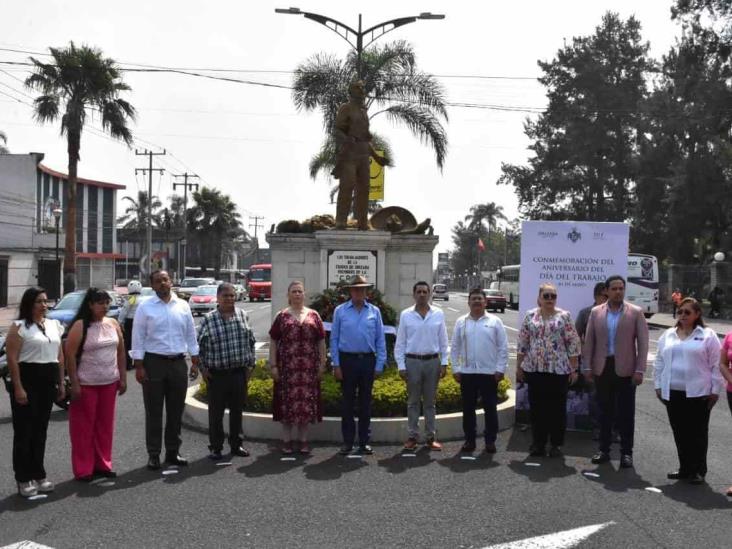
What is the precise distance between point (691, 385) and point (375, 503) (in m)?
2.79

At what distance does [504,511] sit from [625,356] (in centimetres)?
223

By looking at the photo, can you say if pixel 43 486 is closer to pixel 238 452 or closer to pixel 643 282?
pixel 238 452

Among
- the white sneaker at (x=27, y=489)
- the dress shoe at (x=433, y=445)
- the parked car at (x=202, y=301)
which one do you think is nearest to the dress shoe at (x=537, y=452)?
the dress shoe at (x=433, y=445)

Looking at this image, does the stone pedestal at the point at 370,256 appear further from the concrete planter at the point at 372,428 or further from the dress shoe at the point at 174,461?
A: the dress shoe at the point at 174,461

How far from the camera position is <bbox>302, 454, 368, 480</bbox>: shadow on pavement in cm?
685

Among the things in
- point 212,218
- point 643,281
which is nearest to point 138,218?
point 212,218

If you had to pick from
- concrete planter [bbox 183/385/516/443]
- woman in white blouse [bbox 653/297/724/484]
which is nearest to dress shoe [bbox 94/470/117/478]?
concrete planter [bbox 183/385/516/443]

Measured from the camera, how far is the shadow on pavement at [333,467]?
270 inches

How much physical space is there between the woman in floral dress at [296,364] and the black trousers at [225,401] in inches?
13.2

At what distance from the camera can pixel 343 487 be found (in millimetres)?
6492

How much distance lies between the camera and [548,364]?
7625 millimetres

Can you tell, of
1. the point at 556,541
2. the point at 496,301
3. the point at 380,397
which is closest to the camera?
the point at 556,541

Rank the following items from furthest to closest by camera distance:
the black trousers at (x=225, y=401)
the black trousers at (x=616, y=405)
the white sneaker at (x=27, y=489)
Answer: the black trousers at (x=225, y=401) < the black trousers at (x=616, y=405) < the white sneaker at (x=27, y=489)

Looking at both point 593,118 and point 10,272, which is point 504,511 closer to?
point 10,272
